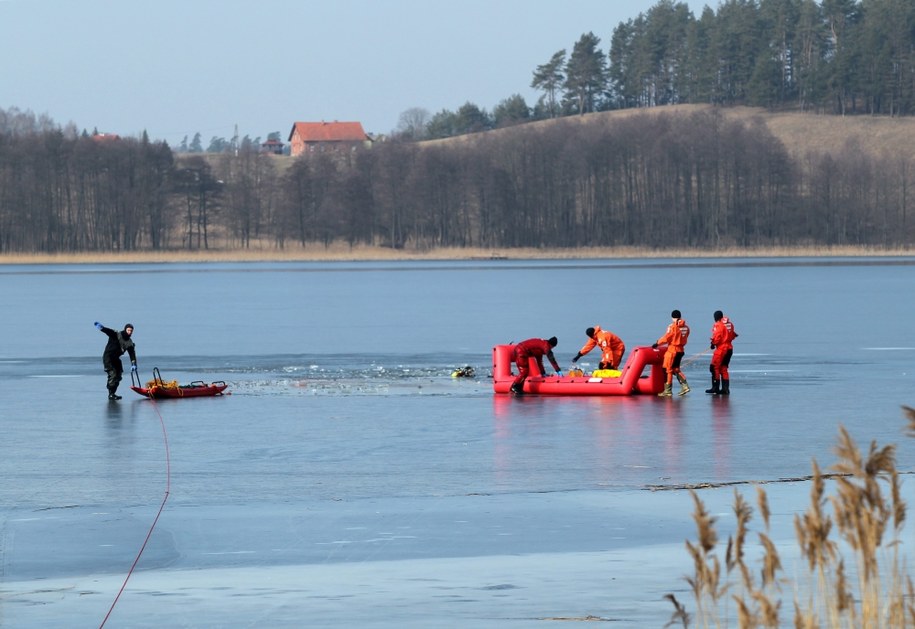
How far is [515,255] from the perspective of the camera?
12225 cm

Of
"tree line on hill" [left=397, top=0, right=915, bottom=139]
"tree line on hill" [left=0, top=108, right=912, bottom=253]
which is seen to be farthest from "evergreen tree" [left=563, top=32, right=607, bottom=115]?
"tree line on hill" [left=0, top=108, right=912, bottom=253]

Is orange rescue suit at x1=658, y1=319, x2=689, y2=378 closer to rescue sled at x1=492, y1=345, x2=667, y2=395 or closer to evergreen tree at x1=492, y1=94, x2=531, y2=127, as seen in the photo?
rescue sled at x1=492, y1=345, x2=667, y2=395

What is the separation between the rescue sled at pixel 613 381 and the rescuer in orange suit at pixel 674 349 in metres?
0.12

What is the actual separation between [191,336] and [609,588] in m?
30.6

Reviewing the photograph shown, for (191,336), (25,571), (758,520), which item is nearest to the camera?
(25,571)

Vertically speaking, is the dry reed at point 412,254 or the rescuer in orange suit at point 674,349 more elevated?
the dry reed at point 412,254

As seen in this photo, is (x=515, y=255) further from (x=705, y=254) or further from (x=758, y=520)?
(x=758, y=520)

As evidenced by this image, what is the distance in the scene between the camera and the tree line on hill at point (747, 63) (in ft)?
518

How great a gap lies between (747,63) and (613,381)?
149 metres

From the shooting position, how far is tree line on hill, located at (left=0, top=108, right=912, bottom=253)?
11938 cm

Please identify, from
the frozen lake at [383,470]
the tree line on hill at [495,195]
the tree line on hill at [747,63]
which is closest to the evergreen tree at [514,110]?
the tree line on hill at [747,63]

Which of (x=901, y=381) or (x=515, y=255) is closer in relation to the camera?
(x=901, y=381)

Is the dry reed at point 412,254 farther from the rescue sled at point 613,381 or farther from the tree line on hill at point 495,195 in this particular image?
the rescue sled at point 613,381

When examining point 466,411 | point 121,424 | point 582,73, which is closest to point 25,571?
point 121,424
